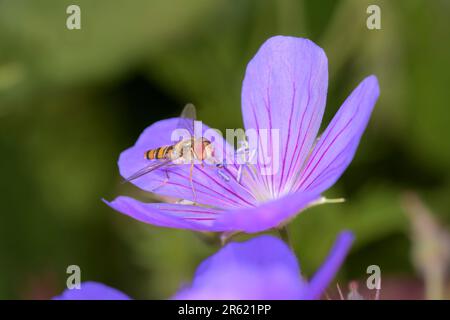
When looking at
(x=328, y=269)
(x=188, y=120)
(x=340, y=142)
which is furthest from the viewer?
(x=188, y=120)

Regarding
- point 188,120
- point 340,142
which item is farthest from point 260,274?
point 188,120

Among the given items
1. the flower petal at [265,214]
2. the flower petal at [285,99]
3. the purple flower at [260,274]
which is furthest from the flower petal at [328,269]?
the flower petal at [285,99]

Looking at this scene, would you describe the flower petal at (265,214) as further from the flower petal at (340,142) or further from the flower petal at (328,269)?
the flower petal at (328,269)

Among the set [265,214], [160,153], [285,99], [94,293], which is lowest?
[94,293]

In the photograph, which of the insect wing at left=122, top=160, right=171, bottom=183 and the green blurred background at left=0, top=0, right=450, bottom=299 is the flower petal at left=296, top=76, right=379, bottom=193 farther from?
the green blurred background at left=0, top=0, right=450, bottom=299

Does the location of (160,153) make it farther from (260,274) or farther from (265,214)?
(260,274)

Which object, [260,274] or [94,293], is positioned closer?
[260,274]
